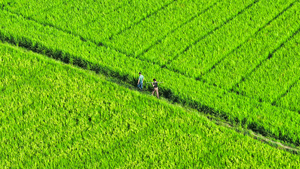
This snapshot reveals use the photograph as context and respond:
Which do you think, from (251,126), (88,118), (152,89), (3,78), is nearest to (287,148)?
(251,126)

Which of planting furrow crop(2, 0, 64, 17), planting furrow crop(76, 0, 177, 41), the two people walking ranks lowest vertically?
the two people walking

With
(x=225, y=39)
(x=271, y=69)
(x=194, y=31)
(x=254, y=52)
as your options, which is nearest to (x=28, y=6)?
(x=194, y=31)

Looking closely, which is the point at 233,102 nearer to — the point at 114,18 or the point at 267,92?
the point at 267,92

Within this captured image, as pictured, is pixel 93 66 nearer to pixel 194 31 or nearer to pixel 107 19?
pixel 107 19

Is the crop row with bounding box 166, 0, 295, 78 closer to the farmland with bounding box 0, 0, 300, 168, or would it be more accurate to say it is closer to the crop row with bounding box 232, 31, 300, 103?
the farmland with bounding box 0, 0, 300, 168

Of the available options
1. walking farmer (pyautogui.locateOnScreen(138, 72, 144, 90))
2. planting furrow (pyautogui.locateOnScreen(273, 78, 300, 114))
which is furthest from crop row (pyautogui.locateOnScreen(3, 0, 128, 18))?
planting furrow (pyautogui.locateOnScreen(273, 78, 300, 114))

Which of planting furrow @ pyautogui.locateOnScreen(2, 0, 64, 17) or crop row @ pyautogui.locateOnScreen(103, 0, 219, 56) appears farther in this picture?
planting furrow @ pyautogui.locateOnScreen(2, 0, 64, 17)

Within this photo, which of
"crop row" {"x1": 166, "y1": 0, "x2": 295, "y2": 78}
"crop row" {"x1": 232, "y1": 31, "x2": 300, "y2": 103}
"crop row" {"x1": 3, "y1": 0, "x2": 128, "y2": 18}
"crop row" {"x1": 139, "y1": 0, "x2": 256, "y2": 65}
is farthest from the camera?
"crop row" {"x1": 3, "y1": 0, "x2": 128, "y2": 18}
